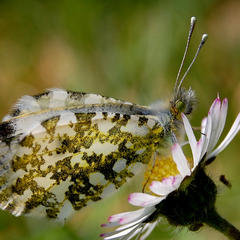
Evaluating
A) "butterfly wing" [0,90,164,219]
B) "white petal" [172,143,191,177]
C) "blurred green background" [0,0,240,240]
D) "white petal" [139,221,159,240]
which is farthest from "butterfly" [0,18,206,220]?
"blurred green background" [0,0,240,240]

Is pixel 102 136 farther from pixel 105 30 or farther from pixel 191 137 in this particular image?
pixel 105 30

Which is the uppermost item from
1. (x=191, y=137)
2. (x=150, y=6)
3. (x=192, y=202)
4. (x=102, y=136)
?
(x=150, y=6)

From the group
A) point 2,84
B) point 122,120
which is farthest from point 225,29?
point 122,120

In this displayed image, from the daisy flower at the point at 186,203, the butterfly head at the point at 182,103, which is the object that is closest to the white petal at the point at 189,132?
the daisy flower at the point at 186,203

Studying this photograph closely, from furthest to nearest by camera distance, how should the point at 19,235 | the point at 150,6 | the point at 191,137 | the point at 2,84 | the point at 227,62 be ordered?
the point at 2,84
the point at 150,6
the point at 227,62
the point at 19,235
the point at 191,137

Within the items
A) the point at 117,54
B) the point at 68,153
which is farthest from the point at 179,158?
the point at 117,54

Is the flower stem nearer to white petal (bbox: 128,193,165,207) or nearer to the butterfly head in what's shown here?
white petal (bbox: 128,193,165,207)
